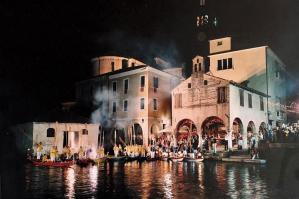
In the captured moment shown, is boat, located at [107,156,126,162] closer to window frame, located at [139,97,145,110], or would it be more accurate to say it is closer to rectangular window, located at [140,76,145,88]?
window frame, located at [139,97,145,110]

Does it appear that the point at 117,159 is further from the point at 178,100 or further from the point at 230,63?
the point at 230,63

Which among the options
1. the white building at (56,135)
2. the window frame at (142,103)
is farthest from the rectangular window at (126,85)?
the white building at (56,135)

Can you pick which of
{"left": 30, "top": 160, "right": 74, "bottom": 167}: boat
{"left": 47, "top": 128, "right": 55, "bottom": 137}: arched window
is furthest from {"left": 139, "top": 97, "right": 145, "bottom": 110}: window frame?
{"left": 30, "top": 160, "right": 74, "bottom": 167}: boat

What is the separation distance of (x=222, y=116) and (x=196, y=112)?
10.5 ft

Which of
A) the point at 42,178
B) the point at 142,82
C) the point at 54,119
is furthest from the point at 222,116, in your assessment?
the point at 42,178

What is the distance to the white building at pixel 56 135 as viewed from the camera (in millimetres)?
31516

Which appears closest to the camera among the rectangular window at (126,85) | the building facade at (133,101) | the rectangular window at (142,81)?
the building facade at (133,101)

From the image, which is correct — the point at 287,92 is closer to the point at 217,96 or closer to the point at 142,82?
the point at 217,96

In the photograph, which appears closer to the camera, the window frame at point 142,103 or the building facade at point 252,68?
the building facade at point 252,68

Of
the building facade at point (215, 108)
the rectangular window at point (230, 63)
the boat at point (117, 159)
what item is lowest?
the boat at point (117, 159)

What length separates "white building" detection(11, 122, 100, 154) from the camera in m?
31.5

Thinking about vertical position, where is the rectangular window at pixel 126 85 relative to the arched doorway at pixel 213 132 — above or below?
above

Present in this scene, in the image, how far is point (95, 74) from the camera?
Answer: 48719mm

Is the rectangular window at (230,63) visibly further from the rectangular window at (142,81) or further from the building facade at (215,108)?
the rectangular window at (142,81)
